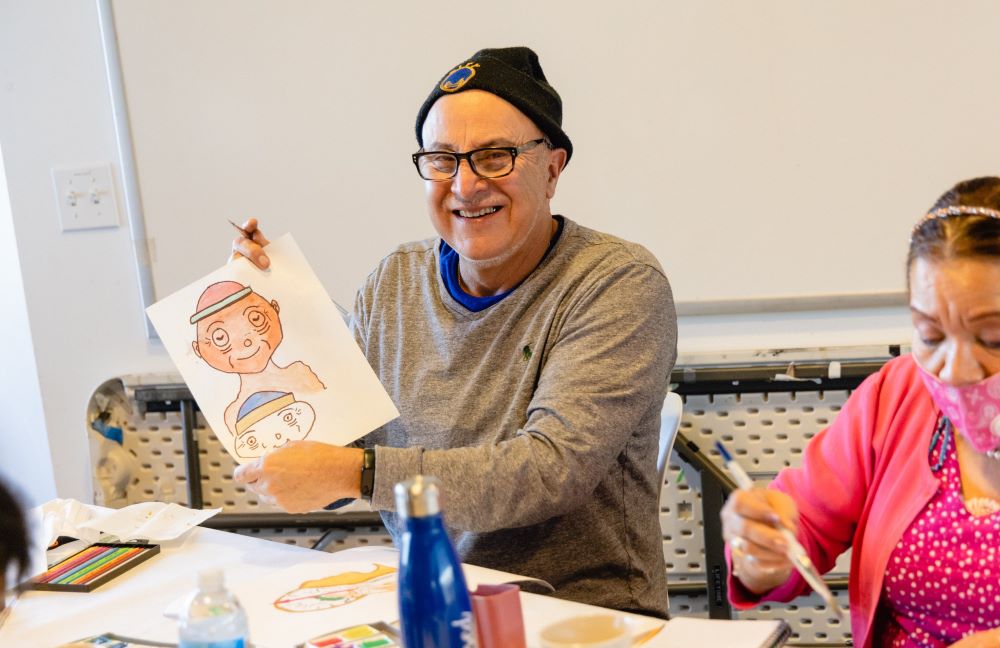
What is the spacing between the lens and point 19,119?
2982 mm

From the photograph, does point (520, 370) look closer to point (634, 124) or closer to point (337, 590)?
point (337, 590)

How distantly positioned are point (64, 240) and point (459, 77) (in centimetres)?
166

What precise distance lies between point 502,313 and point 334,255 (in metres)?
1.05

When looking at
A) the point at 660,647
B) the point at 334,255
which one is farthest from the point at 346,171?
the point at 660,647

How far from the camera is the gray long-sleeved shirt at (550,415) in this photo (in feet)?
5.39

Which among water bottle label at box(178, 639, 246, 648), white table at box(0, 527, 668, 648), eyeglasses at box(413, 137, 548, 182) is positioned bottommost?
white table at box(0, 527, 668, 648)

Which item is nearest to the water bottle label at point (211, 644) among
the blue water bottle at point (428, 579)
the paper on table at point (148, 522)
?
the blue water bottle at point (428, 579)

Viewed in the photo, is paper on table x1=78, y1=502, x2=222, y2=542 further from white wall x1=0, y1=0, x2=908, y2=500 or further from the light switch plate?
the light switch plate

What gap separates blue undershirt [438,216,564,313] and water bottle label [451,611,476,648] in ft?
3.01

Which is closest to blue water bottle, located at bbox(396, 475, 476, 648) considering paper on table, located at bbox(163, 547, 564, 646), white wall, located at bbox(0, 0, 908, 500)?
paper on table, located at bbox(163, 547, 564, 646)

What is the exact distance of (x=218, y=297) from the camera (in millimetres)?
1918

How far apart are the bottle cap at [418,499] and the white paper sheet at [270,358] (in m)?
0.74

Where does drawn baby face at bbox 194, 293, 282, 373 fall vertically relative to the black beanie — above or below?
below

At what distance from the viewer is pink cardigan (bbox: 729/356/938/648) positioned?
1.46 metres
